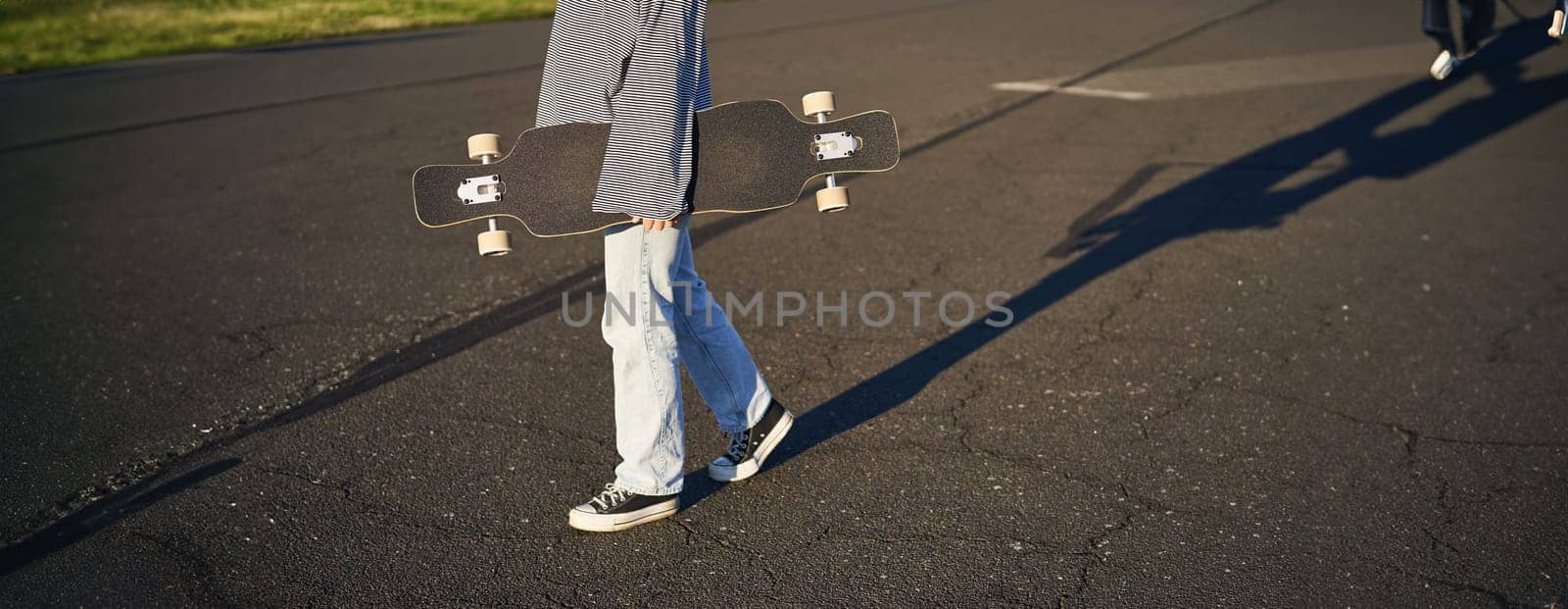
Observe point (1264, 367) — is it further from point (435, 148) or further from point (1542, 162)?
point (435, 148)

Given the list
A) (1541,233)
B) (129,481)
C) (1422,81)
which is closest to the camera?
(129,481)

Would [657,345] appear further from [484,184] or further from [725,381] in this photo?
[484,184]

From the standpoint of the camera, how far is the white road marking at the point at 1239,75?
9664 millimetres

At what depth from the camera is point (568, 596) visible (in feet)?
10.4

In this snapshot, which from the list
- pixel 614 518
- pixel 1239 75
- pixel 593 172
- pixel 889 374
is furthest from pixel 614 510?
pixel 1239 75

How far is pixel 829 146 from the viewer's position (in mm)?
3428

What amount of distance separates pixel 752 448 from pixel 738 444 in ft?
0.16

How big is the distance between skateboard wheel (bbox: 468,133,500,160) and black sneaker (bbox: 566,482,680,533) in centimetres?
102

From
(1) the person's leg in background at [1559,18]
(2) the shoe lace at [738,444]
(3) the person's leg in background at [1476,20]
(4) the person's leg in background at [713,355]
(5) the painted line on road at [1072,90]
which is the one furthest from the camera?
(5) the painted line on road at [1072,90]

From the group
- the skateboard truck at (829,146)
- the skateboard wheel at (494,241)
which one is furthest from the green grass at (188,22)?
the skateboard truck at (829,146)

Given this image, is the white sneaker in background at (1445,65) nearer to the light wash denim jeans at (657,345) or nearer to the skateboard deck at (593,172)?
the skateboard deck at (593,172)

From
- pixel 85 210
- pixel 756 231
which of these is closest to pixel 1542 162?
pixel 756 231

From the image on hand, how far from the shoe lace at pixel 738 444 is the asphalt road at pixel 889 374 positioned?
0.44 ft

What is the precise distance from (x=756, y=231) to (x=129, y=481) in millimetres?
3339
